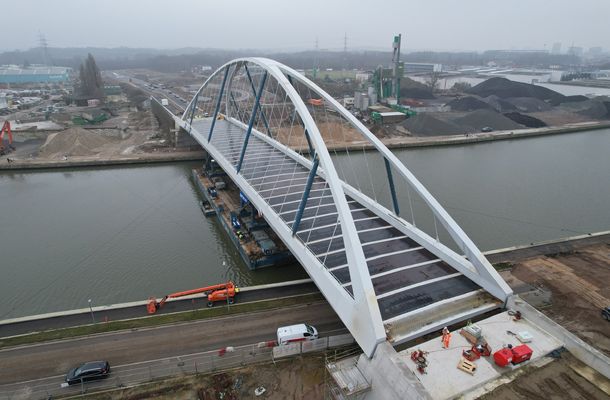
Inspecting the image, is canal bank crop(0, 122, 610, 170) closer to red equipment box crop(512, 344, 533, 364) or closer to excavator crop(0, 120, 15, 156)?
excavator crop(0, 120, 15, 156)

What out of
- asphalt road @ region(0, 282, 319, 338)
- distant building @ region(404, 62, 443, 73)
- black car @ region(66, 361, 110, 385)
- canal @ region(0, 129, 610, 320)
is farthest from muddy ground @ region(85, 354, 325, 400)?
distant building @ region(404, 62, 443, 73)

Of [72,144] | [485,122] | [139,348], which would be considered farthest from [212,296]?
[485,122]

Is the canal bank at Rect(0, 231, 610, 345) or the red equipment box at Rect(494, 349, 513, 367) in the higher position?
the red equipment box at Rect(494, 349, 513, 367)

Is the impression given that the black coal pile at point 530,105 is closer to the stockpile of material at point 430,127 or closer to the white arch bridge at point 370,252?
the stockpile of material at point 430,127

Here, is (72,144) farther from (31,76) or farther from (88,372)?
(31,76)

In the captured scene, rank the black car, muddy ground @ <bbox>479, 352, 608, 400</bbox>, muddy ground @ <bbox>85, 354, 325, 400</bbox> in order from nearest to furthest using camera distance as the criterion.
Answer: muddy ground @ <bbox>479, 352, 608, 400</bbox>, muddy ground @ <bbox>85, 354, 325, 400</bbox>, the black car

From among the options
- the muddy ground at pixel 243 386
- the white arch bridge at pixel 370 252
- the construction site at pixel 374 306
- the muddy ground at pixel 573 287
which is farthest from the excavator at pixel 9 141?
the muddy ground at pixel 573 287

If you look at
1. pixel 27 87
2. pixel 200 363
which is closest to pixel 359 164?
pixel 200 363

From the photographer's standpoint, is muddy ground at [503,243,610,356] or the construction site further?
muddy ground at [503,243,610,356]
